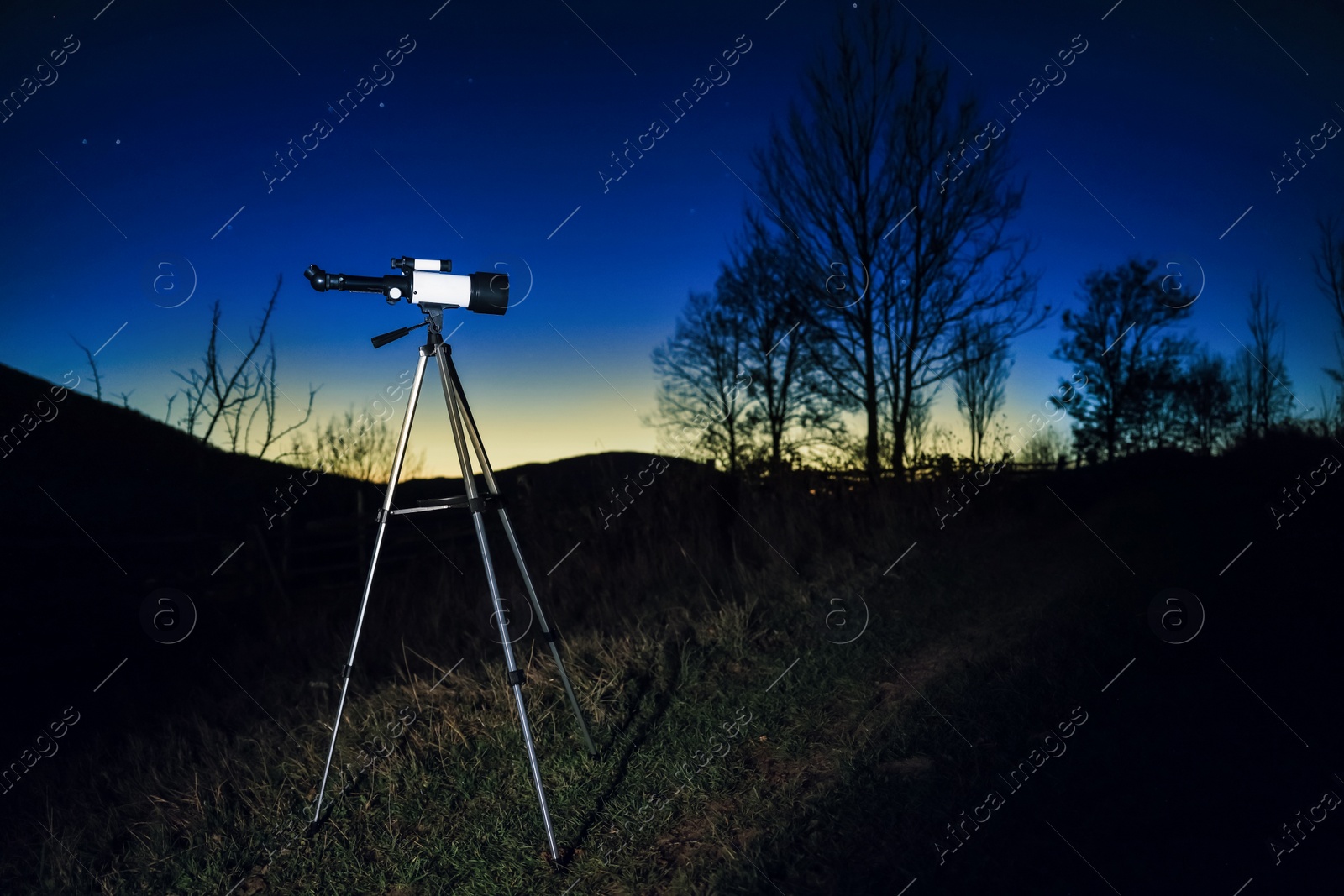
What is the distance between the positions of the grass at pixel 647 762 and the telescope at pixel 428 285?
7.98 feet

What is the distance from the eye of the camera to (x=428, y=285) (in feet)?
11.6

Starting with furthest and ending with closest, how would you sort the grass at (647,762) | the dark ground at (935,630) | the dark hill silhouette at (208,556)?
the dark hill silhouette at (208,556) < the grass at (647,762) < the dark ground at (935,630)

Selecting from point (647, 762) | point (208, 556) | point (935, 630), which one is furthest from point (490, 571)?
point (208, 556)

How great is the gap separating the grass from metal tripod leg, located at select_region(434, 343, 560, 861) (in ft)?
1.25

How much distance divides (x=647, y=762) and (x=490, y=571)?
152 cm

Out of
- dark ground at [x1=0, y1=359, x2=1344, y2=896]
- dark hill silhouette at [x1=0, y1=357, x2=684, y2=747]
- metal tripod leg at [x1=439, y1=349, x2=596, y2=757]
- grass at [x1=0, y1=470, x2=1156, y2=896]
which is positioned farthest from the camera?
dark hill silhouette at [x1=0, y1=357, x2=684, y2=747]

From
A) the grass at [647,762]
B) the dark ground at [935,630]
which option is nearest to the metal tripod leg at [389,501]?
the grass at [647,762]

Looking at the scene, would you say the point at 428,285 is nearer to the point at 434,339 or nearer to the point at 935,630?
the point at 434,339

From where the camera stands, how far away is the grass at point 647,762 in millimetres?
3301

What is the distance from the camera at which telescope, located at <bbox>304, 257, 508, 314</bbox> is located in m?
3.48

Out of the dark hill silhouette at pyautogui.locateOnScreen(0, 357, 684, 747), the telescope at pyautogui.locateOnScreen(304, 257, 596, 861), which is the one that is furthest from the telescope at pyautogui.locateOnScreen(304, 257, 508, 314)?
the dark hill silhouette at pyautogui.locateOnScreen(0, 357, 684, 747)

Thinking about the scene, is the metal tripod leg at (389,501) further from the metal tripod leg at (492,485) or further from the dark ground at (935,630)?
the dark ground at (935,630)

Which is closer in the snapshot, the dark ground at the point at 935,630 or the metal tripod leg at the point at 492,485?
the dark ground at the point at 935,630

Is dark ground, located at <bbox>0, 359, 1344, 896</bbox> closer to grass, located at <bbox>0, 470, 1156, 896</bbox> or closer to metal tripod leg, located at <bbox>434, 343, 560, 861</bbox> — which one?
grass, located at <bbox>0, 470, 1156, 896</bbox>
